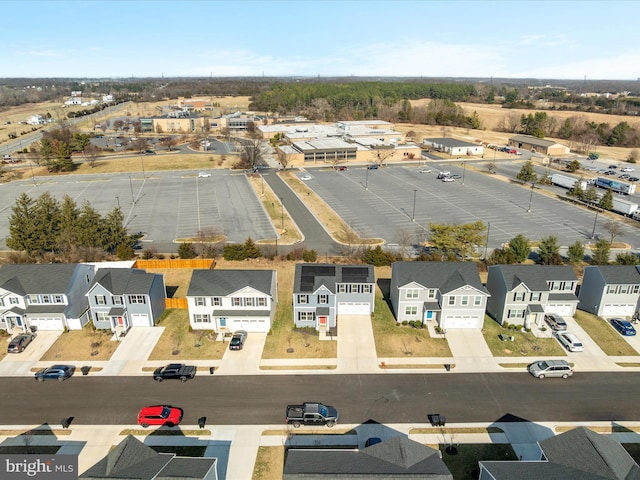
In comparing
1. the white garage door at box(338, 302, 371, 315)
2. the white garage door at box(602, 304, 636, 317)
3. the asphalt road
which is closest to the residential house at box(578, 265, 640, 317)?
the white garage door at box(602, 304, 636, 317)

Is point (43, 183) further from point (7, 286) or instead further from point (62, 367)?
point (62, 367)

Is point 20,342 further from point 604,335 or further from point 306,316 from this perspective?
point 604,335

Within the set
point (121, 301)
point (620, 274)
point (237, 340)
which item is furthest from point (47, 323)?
point (620, 274)

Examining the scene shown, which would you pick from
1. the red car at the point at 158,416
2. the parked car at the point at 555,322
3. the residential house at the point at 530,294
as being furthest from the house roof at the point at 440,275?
the red car at the point at 158,416

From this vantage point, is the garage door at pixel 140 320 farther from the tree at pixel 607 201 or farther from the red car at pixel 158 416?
the tree at pixel 607 201

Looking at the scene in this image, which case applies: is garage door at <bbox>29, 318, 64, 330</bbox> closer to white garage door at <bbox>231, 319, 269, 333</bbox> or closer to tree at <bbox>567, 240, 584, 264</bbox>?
white garage door at <bbox>231, 319, 269, 333</bbox>
